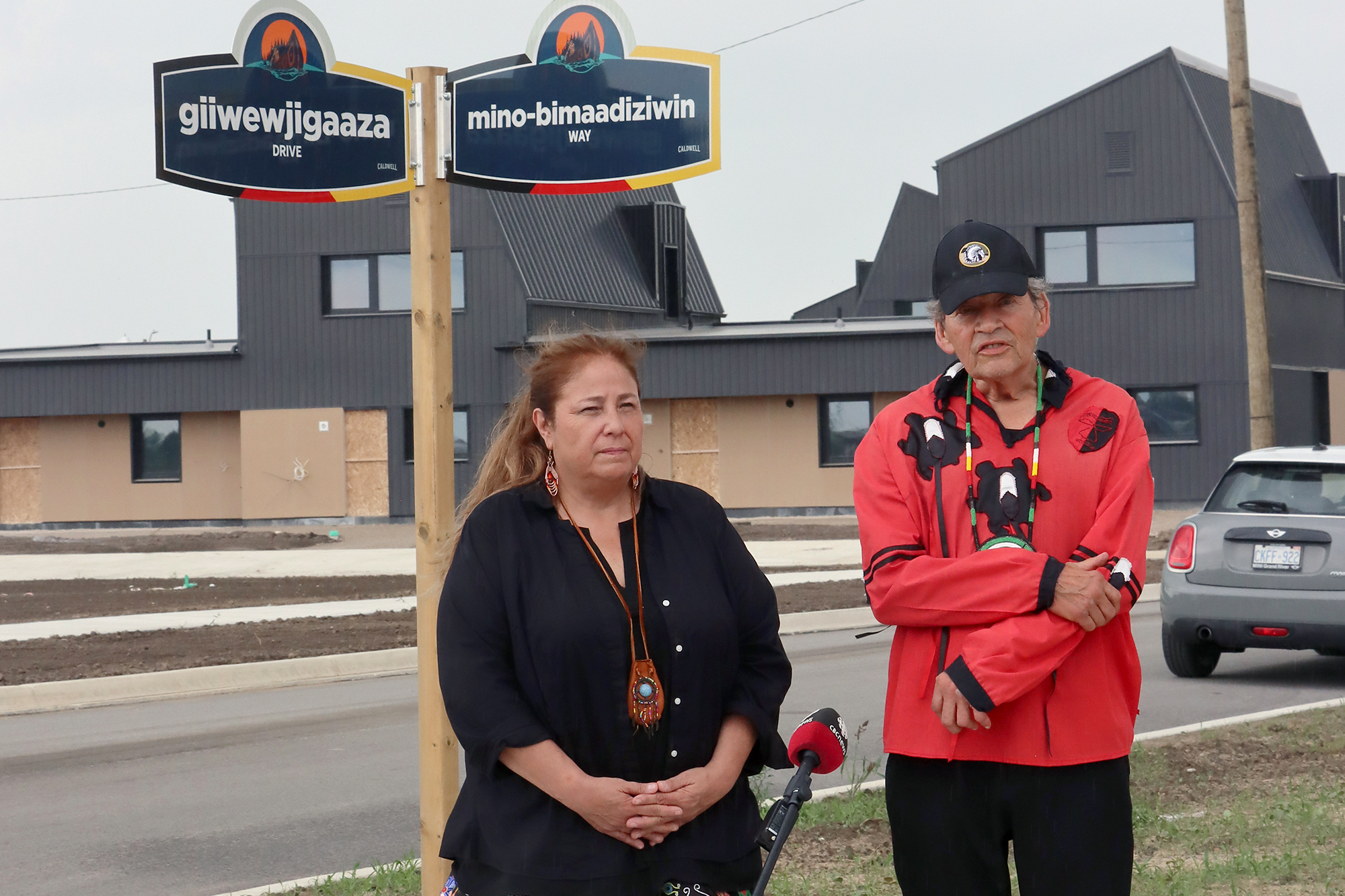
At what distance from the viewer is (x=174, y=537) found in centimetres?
3197

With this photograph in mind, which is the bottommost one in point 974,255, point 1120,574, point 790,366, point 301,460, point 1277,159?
point 1120,574

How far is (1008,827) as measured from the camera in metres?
3.51

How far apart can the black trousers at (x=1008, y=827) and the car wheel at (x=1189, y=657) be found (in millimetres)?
7853

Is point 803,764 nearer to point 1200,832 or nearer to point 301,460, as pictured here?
point 1200,832

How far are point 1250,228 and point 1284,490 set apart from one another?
843 centimetres

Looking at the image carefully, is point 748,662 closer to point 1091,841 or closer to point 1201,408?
point 1091,841

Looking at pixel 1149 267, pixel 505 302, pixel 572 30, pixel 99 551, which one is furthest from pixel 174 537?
pixel 572 30

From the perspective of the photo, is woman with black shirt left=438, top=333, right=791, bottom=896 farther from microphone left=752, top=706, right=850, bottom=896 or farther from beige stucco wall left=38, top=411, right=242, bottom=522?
beige stucco wall left=38, top=411, right=242, bottom=522

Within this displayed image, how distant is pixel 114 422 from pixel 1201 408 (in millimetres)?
25176

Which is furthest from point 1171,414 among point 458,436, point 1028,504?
point 1028,504

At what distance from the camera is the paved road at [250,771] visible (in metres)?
6.67

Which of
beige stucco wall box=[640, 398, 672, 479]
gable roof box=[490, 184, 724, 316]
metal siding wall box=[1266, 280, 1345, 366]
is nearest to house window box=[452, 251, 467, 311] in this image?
gable roof box=[490, 184, 724, 316]

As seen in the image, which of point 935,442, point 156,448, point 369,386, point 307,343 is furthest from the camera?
point 156,448

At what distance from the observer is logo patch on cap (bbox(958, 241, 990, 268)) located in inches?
141
